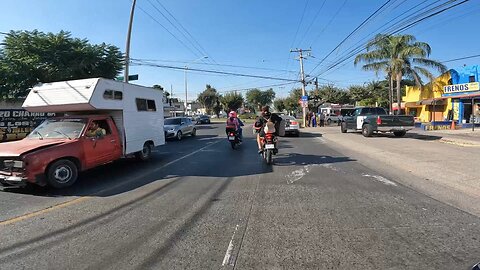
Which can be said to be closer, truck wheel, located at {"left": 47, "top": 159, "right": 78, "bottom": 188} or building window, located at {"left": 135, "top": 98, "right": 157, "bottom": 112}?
truck wheel, located at {"left": 47, "top": 159, "right": 78, "bottom": 188}

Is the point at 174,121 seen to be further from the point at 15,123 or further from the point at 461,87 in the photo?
the point at 461,87

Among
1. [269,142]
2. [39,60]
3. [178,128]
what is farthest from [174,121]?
[269,142]

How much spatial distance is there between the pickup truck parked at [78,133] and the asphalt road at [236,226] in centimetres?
46

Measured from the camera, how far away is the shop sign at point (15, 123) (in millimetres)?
20547

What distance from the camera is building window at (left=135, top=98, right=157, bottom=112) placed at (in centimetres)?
1184

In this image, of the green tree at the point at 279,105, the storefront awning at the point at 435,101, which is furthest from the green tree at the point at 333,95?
the green tree at the point at 279,105

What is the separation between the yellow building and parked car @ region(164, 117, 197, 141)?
23.0 metres

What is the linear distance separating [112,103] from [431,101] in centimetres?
3548

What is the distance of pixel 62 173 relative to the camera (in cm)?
812

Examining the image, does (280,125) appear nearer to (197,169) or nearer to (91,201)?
(197,169)

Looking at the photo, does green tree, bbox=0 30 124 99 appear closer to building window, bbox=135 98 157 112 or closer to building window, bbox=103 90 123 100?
building window, bbox=135 98 157 112

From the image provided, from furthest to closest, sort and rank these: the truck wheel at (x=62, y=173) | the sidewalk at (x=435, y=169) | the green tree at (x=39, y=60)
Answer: the green tree at (x=39, y=60)
the truck wheel at (x=62, y=173)
the sidewalk at (x=435, y=169)

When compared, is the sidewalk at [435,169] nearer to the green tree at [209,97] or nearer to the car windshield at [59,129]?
the car windshield at [59,129]

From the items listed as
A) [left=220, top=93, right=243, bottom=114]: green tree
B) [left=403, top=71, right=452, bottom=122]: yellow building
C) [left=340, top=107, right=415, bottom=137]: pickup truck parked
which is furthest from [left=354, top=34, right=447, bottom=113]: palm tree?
[left=220, top=93, right=243, bottom=114]: green tree
